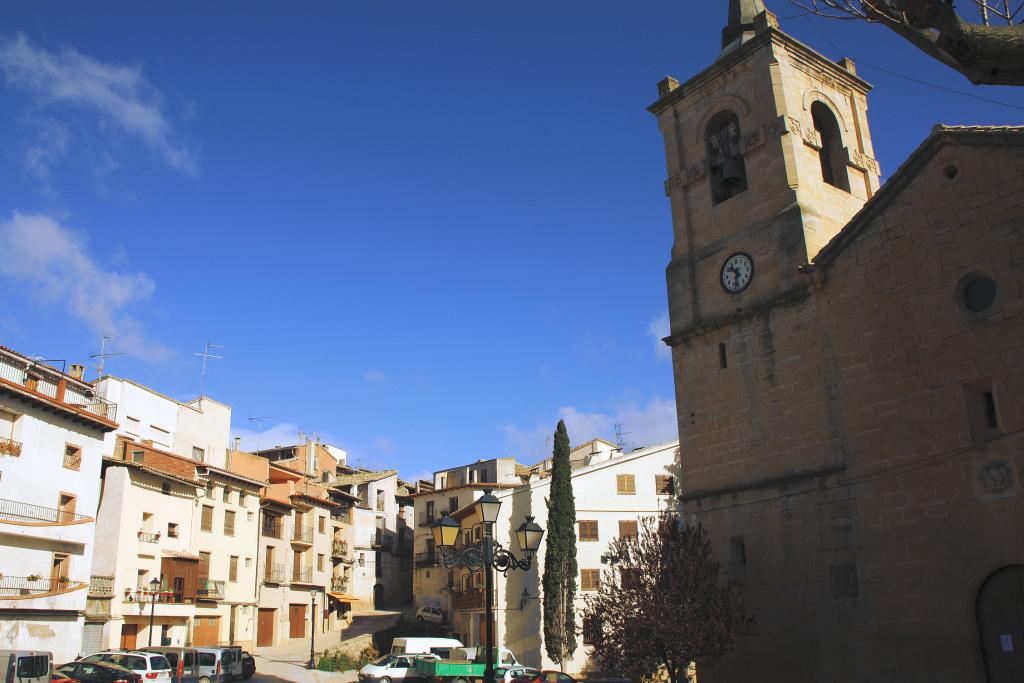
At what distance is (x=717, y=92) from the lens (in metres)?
24.9

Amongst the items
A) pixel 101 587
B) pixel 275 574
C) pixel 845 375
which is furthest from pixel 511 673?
pixel 275 574

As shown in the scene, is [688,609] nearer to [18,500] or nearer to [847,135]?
[847,135]

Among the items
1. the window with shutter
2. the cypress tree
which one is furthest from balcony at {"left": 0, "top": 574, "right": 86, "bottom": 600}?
the window with shutter

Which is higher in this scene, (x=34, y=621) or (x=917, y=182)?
(x=917, y=182)

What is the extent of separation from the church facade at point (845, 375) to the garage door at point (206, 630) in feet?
84.1

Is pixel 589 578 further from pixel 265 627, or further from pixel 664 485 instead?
pixel 265 627

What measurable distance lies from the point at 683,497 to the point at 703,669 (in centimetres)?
419

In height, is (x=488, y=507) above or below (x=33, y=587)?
above

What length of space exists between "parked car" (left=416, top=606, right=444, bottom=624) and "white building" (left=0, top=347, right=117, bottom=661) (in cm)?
1951

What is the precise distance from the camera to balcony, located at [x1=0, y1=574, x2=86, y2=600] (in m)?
27.4

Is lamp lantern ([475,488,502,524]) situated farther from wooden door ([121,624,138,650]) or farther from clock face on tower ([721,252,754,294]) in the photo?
wooden door ([121,624,138,650])

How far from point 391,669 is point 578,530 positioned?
40.6ft

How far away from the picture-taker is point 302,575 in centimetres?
4834

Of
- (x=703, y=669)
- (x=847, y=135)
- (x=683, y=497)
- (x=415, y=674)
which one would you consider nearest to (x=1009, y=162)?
(x=847, y=135)
